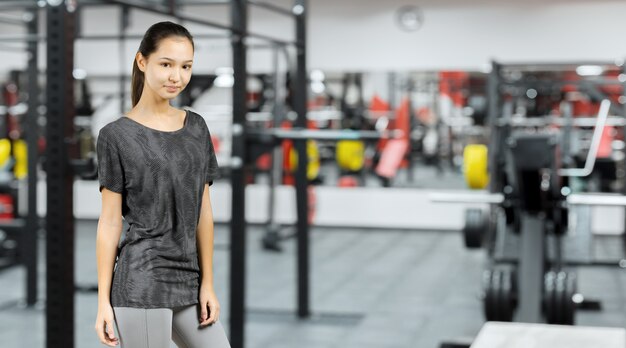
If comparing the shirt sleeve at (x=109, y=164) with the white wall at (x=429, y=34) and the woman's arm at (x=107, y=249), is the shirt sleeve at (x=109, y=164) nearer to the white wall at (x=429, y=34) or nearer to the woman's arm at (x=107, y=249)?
the woman's arm at (x=107, y=249)

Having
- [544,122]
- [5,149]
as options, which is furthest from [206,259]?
[5,149]

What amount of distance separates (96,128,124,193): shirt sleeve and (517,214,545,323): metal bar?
2836 mm

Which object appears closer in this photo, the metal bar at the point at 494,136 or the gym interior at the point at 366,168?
the gym interior at the point at 366,168

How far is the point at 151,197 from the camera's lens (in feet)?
4.95

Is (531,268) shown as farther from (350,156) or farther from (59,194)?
(350,156)

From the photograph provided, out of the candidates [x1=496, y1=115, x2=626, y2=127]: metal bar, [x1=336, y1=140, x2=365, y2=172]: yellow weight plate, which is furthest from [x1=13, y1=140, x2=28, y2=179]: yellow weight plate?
[x1=496, y1=115, x2=626, y2=127]: metal bar

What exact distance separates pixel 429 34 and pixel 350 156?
1529mm

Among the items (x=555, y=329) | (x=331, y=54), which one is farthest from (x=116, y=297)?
(x=331, y=54)

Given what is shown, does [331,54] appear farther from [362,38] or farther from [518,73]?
[518,73]

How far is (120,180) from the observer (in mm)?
1505

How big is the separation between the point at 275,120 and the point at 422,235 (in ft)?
8.79

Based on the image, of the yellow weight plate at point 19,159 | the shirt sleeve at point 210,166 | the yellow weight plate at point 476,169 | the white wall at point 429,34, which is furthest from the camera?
the white wall at point 429,34

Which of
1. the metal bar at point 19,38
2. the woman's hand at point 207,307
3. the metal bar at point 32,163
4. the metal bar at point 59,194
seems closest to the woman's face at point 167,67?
the woman's hand at point 207,307

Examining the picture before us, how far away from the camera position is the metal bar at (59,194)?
2.61 m
